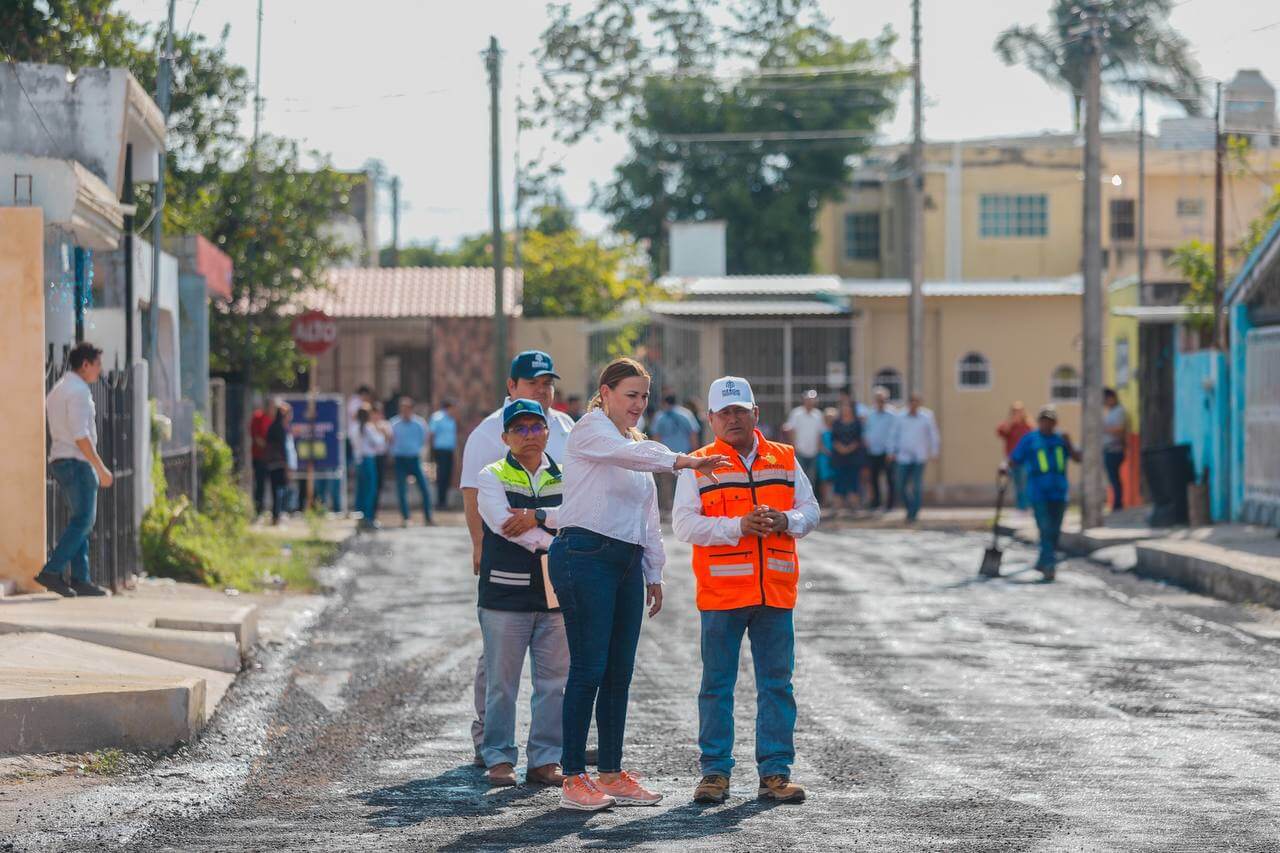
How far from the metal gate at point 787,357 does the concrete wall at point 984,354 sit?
3.01 feet

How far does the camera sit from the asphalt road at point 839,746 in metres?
7.62

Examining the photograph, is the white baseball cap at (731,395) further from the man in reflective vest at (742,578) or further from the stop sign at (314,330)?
the stop sign at (314,330)

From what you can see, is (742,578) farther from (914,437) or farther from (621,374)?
(914,437)

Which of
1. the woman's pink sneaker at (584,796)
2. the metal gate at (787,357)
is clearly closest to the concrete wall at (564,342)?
the metal gate at (787,357)

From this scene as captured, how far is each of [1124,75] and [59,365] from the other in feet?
138

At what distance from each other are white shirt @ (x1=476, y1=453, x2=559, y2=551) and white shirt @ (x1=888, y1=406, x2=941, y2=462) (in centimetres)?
2015

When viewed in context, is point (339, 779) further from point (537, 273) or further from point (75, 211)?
point (537, 273)

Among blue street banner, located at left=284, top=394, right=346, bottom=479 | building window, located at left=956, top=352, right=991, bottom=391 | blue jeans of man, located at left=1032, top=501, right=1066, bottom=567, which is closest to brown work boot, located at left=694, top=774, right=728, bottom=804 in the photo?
blue jeans of man, located at left=1032, top=501, right=1066, bottom=567

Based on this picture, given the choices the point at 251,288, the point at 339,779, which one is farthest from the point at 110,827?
the point at 251,288

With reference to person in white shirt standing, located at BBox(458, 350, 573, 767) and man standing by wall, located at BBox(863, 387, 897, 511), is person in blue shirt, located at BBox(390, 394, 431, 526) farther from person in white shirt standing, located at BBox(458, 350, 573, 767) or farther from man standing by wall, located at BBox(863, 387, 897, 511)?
person in white shirt standing, located at BBox(458, 350, 573, 767)

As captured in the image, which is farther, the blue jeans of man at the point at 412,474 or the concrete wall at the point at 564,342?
the concrete wall at the point at 564,342

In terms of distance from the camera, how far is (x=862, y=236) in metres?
52.9

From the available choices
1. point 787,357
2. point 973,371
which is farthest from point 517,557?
point 973,371

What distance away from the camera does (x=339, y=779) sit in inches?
353
